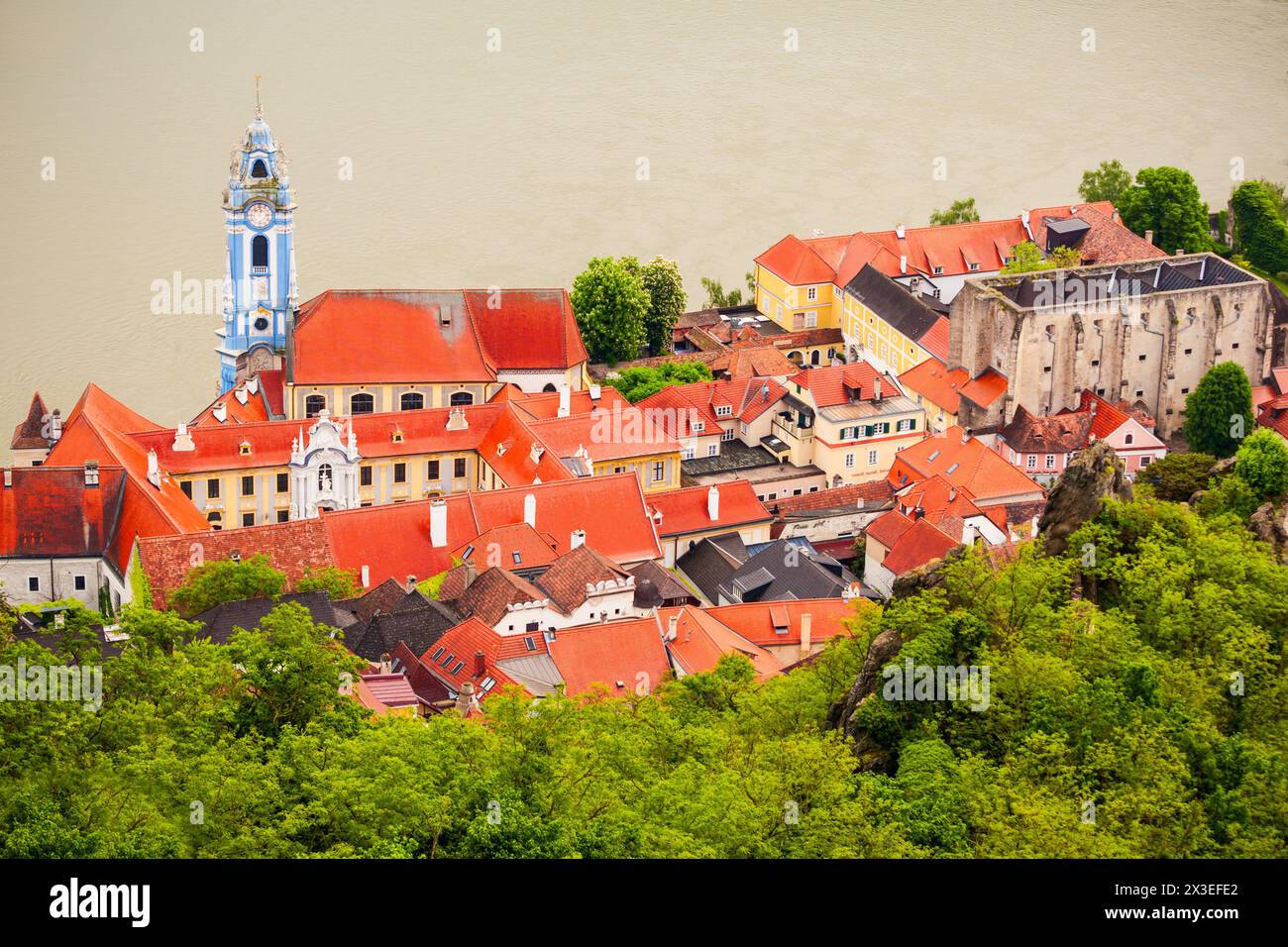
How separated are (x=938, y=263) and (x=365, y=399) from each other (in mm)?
21037

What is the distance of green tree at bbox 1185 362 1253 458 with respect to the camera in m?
54.6

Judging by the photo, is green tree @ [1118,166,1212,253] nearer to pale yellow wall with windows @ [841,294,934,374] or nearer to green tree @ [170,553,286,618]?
pale yellow wall with windows @ [841,294,934,374]

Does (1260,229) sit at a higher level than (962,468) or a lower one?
higher

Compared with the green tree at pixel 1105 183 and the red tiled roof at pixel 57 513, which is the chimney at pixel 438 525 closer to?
the red tiled roof at pixel 57 513

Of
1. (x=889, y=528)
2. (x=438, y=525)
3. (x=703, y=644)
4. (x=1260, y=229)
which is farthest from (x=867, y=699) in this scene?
(x=1260, y=229)

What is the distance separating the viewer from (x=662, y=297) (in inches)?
2351

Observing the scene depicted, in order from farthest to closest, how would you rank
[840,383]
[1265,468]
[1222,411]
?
1. [1222,411]
2. [840,383]
3. [1265,468]

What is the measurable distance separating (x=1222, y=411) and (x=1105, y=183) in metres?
18.1

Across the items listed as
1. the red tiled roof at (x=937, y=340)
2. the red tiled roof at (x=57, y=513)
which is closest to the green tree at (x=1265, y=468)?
the red tiled roof at (x=937, y=340)

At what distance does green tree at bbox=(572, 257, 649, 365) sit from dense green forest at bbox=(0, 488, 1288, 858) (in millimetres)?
28179

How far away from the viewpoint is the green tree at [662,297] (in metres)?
59.6

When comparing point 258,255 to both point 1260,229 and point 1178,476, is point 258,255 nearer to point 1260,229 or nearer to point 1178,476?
point 1178,476

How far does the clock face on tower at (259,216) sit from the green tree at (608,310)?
9.60 metres
